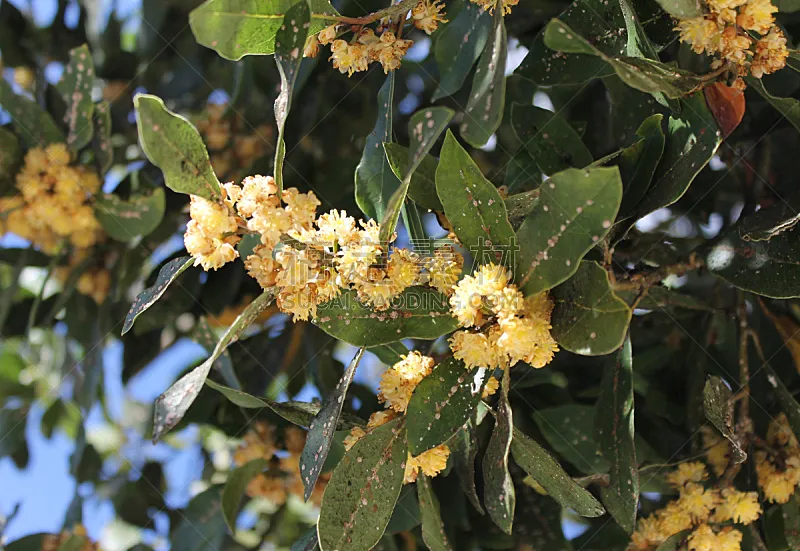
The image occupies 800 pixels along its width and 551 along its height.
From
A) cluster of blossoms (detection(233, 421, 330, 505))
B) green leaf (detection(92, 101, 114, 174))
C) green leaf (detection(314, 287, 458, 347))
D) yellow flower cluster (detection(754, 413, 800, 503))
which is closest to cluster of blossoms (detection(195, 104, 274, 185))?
green leaf (detection(92, 101, 114, 174))

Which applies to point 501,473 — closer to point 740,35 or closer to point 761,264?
point 761,264

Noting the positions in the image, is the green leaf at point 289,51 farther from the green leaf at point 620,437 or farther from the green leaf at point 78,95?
the green leaf at point 78,95

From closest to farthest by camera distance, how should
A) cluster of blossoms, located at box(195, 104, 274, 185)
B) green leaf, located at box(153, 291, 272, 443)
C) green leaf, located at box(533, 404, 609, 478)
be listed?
green leaf, located at box(153, 291, 272, 443) → green leaf, located at box(533, 404, 609, 478) → cluster of blossoms, located at box(195, 104, 274, 185)

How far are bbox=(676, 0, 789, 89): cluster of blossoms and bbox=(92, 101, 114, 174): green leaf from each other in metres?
1.10

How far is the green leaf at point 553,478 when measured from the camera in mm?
917

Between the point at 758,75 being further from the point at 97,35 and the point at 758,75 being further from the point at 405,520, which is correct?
the point at 97,35

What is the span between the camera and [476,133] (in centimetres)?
73

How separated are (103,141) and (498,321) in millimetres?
1035

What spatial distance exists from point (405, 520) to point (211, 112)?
3.27 feet

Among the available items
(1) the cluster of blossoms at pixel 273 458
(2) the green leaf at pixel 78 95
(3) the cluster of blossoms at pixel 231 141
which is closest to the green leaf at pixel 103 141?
(2) the green leaf at pixel 78 95

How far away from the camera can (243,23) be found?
84 centimetres

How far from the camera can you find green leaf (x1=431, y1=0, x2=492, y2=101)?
1061mm

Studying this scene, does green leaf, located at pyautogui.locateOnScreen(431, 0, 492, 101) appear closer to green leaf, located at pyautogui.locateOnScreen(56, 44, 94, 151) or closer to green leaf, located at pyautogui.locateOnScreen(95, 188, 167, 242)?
Result: green leaf, located at pyautogui.locateOnScreen(95, 188, 167, 242)

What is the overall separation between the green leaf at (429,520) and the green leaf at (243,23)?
57 cm
